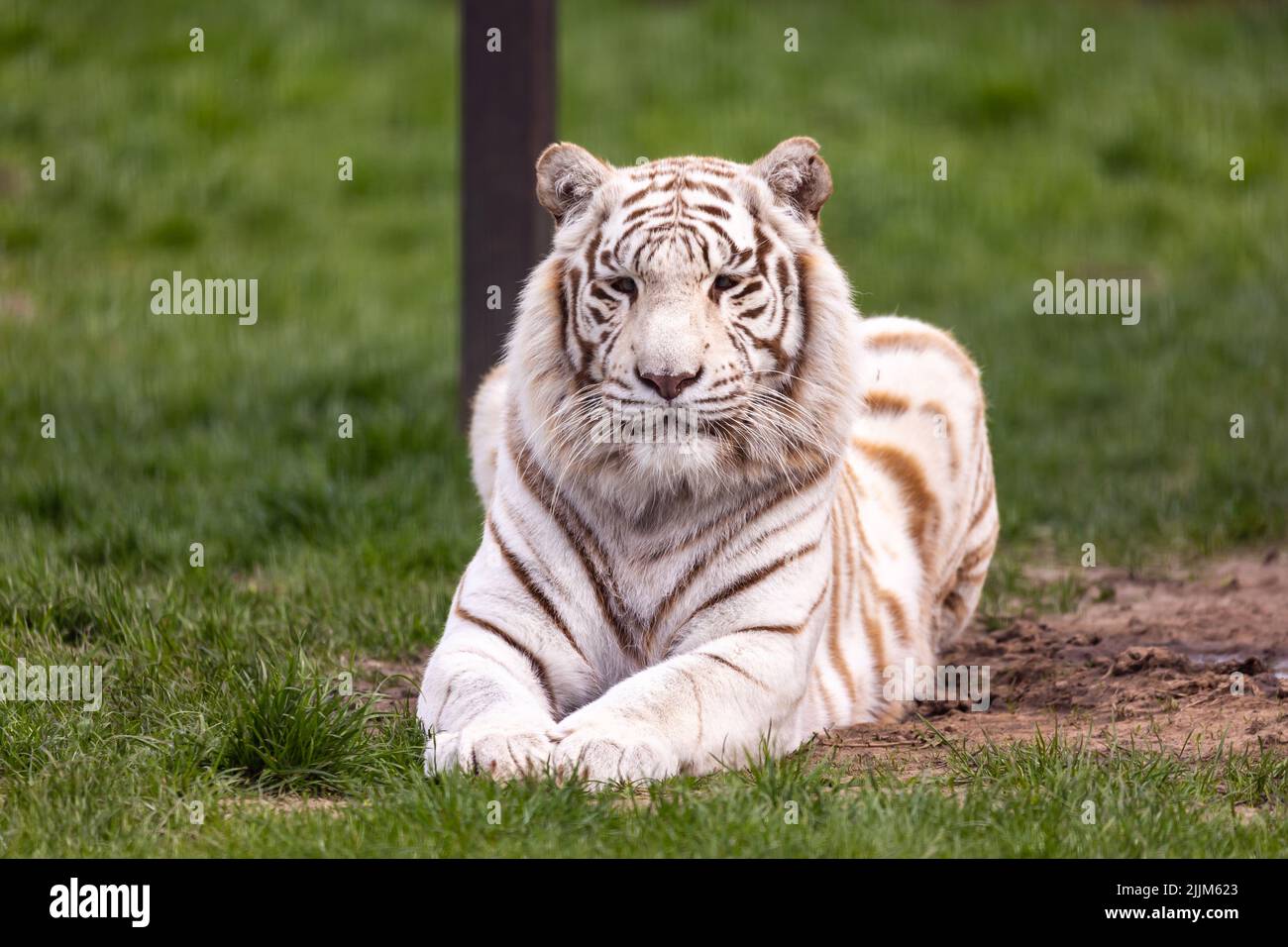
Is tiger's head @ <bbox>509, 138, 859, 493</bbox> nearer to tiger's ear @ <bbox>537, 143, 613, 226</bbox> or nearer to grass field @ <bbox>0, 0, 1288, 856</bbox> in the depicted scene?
tiger's ear @ <bbox>537, 143, 613, 226</bbox>

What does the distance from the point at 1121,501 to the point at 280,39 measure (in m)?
7.10

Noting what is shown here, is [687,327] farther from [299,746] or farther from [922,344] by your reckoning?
[922,344]

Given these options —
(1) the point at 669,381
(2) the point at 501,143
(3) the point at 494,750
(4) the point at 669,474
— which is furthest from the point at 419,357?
(3) the point at 494,750

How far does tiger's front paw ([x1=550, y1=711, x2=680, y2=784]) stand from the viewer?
10.3ft

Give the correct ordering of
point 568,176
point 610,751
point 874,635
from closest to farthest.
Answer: point 610,751
point 568,176
point 874,635

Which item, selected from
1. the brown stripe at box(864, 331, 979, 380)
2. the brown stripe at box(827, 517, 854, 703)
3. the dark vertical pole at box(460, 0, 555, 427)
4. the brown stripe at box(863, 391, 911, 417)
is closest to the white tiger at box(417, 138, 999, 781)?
the brown stripe at box(827, 517, 854, 703)

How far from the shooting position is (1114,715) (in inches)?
151

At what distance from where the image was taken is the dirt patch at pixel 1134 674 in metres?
3.65

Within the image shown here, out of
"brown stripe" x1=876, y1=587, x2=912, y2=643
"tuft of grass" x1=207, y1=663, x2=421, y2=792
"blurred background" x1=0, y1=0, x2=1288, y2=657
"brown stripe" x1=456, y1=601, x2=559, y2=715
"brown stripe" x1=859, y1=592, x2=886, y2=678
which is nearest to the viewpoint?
"tuft of grass" x1=207, y1=663, x2=421, y2=792

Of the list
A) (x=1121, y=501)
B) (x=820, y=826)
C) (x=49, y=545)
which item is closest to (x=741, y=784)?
(x=820, y=826)

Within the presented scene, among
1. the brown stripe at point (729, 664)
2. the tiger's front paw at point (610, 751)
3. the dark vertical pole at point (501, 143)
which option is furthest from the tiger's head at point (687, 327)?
the dark vertical pole at point (501, 143)

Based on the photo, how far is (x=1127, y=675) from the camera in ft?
13.6

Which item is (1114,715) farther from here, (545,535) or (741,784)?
(545,535)

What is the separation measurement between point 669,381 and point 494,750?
834 mm
